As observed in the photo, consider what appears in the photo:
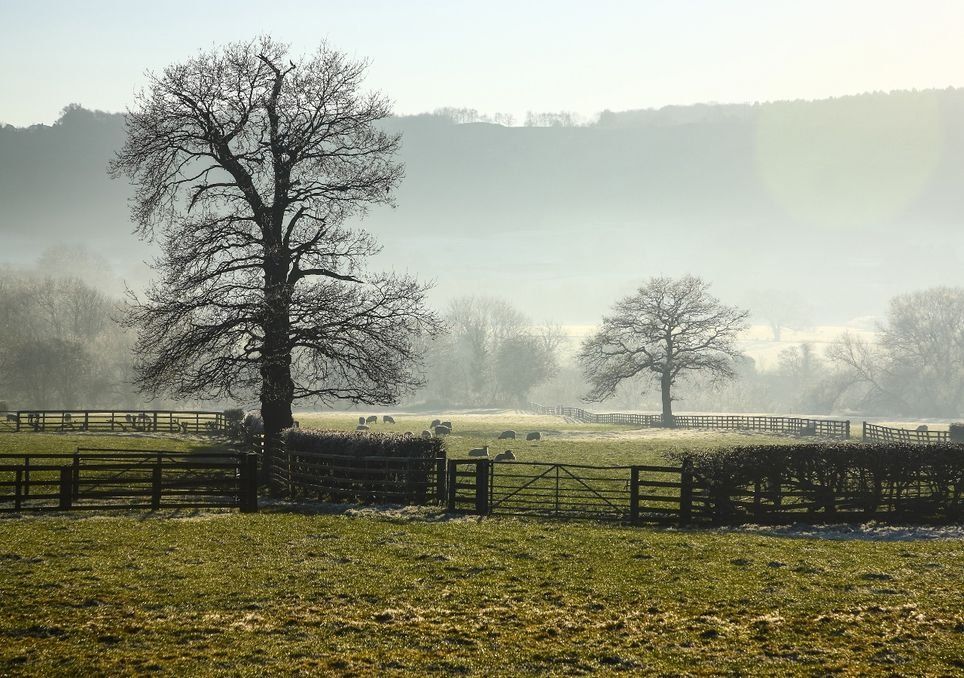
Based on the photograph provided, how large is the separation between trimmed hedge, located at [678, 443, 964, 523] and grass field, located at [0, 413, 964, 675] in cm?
Answer: 186

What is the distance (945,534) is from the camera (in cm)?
2147

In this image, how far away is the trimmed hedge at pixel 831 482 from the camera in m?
22.4

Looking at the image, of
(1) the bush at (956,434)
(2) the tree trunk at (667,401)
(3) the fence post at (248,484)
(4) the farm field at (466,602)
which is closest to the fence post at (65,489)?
(4) the farm field at (466,602)

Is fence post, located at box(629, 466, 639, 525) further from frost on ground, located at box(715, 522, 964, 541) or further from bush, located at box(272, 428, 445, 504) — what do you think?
bush, located at box(272, 428, 445, 504)

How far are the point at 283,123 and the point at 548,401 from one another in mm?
128872

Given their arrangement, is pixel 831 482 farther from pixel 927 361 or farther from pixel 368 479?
pixel 927 361

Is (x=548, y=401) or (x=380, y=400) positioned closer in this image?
(x=380, y=400)

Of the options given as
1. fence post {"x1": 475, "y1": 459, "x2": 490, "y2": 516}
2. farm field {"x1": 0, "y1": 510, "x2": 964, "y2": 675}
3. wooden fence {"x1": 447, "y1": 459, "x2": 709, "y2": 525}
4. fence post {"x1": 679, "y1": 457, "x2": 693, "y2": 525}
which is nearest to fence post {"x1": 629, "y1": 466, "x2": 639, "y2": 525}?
wooden fence {"x1": 447, "y1": 459, "x2": 709, "y2": 525}

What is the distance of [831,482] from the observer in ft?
75.2

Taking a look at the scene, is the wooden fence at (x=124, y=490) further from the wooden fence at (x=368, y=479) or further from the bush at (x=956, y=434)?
the bush at (x=956, y=434)

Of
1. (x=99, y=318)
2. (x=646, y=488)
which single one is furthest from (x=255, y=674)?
(x=99, y=318)

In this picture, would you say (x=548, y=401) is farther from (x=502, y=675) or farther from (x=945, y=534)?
(x=502, y=675)

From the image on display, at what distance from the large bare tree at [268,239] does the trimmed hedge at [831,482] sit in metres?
13.6

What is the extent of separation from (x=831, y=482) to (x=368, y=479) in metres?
12.2
